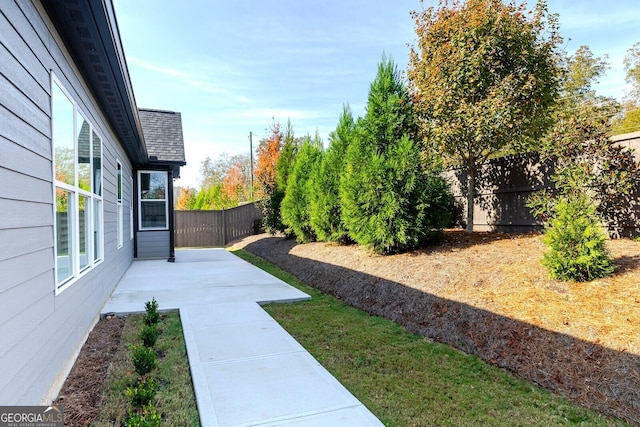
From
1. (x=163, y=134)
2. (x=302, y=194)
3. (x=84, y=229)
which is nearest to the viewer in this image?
(x=84, y=229)

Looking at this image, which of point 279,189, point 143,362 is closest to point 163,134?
point 279,189

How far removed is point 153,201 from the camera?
10055mm

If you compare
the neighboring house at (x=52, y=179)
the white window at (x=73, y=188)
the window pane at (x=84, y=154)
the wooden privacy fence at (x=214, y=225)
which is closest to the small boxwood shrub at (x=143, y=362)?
the neighboring house at (x=52, y=179)

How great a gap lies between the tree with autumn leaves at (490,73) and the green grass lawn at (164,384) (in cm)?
475

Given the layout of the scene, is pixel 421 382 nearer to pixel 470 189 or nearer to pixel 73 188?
pixel 73 188

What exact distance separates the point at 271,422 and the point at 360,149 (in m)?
5.13

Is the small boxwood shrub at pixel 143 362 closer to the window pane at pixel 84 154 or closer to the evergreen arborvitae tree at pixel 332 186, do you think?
the window pane at pixel 84 154

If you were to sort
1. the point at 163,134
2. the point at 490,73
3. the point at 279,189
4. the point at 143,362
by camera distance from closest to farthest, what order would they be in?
the point at 143,362 < the point at 490,73 < the point at 163,134 < the point at 279,189

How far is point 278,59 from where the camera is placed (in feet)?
41.0

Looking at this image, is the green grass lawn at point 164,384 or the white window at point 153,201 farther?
the white window at point 153,201

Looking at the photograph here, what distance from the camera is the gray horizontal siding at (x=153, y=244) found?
32.7 ft

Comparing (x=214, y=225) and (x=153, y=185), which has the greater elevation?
(x=153, y=185)

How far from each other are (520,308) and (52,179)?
160 inches

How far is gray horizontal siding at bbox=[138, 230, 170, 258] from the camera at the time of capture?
9.97 m
